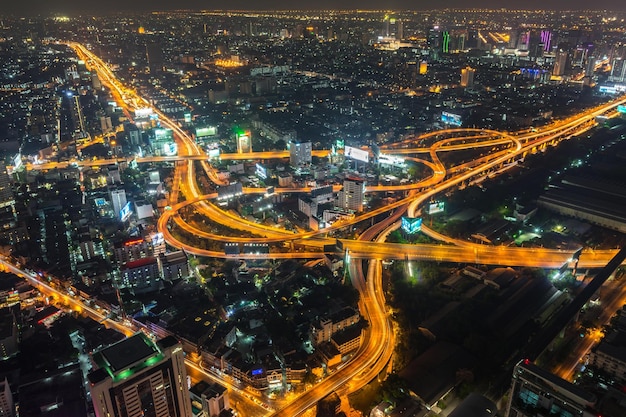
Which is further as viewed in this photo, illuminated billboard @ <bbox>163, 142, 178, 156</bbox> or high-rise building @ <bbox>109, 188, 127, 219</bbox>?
illuminated billboard @ <bbox>163, 142, 178, 156</bbox>

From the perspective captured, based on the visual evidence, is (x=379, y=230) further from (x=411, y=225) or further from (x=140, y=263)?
(x=140, y=263)

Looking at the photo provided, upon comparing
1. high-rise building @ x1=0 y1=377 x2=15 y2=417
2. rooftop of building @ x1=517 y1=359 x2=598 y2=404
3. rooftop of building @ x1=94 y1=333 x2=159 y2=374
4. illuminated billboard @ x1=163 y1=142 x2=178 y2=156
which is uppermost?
rooftop of building @ x1=94 y1=333 x2=159 y2=374

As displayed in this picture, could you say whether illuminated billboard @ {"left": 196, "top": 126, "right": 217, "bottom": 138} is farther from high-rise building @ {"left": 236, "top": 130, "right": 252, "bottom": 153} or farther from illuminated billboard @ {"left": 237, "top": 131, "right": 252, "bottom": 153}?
illuminated billboard @ {"left": 237, "top": 131, "right": 252, "bottom": 153}

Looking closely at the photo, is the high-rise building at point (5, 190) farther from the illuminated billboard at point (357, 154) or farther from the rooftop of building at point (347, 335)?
the rooftop of building at point (347, 335)

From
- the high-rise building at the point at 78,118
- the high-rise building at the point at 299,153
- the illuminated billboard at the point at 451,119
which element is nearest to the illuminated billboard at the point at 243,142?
the high-rise building at the point at 299,153

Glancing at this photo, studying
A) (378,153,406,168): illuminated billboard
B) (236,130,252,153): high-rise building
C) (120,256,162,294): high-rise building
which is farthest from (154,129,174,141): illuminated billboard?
(120,256,162,294): high-rise building

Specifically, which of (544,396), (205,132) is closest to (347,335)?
(544,396)
